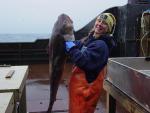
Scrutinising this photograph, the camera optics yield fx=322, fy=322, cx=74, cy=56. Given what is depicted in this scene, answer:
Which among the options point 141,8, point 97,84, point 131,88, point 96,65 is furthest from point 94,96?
point 141,8

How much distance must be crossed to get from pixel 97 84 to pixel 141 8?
512 centimetres

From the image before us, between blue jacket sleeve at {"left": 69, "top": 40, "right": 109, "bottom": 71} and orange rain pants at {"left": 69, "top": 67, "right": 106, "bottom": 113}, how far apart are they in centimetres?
14

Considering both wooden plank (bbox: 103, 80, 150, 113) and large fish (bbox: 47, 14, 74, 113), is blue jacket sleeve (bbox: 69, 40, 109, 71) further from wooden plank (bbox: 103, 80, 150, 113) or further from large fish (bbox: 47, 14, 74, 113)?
wooden plank (bbox: 103, 80, 150, 113)

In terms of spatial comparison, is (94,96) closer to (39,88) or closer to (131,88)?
(131,88)

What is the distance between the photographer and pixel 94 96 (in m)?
2.83

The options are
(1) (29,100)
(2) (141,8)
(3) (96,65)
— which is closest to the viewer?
(3) (96,65)

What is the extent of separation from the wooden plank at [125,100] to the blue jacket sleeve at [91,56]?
9.3 inches

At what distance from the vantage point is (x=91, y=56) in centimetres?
265

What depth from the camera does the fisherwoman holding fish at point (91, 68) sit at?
266 centimetres

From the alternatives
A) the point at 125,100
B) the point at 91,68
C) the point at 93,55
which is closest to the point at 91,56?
the point at 93,55

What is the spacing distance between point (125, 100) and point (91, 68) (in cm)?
46

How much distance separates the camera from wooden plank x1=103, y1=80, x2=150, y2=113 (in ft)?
6.93

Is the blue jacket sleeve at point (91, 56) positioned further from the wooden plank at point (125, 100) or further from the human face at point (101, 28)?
the wooden plank at point (125, 100)

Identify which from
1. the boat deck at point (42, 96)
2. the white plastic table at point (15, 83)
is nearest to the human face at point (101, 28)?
the white plastic table at point (15, 83)
